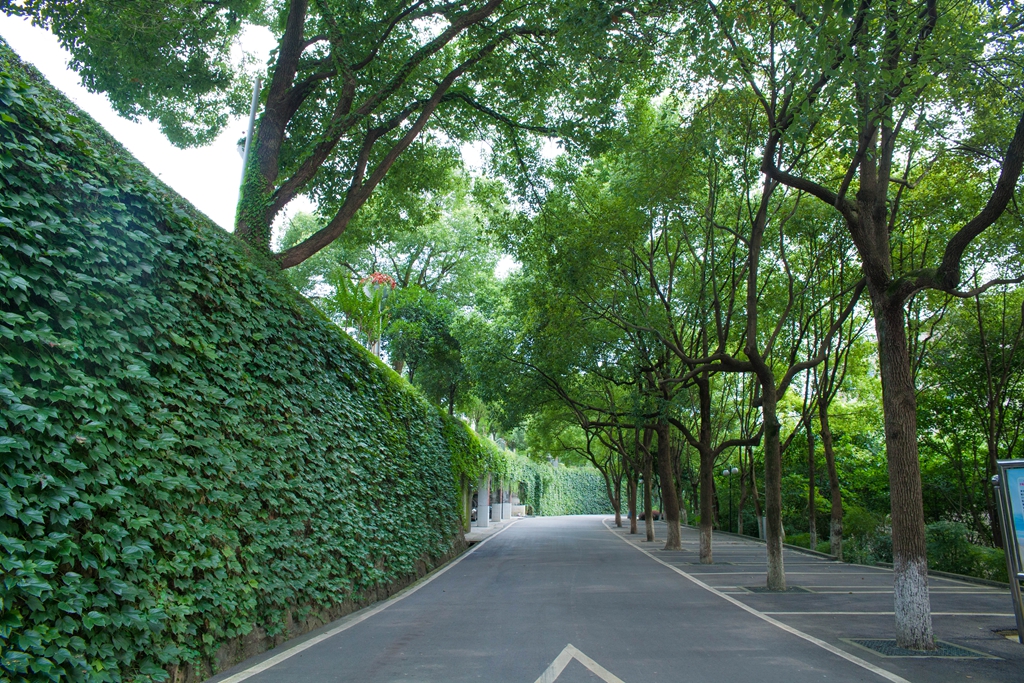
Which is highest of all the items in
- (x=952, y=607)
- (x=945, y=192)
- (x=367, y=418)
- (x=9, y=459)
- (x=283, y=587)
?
(x=945, y=192)

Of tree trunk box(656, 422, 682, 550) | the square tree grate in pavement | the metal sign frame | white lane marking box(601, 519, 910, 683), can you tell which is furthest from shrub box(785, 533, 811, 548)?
the metal sign frame

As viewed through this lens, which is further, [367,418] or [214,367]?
[367,418]

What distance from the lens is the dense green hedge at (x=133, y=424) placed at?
12.8 ft

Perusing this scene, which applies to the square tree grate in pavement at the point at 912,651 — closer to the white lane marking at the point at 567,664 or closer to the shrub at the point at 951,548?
the white lane marking at the point at 567,664

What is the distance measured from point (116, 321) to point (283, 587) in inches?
146

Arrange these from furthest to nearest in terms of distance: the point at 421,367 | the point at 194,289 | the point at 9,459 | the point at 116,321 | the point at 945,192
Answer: the point at 421,367 < the point at 945,192 < the point at 194,289 < the point at 116,321 < the point at 9,459

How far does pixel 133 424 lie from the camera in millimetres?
4902

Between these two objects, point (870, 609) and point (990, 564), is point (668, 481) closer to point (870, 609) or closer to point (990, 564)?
point (990, 564)

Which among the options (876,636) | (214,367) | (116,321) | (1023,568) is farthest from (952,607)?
(116,321)

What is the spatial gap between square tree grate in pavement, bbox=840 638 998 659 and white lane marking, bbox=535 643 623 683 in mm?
3253

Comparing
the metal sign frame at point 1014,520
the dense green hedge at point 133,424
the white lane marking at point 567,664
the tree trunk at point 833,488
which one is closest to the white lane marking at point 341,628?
the dense green hedge at point 133,424

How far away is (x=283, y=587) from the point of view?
721 cm

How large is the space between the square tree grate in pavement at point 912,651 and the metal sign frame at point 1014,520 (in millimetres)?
523

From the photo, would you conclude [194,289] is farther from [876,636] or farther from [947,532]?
[947,532]
